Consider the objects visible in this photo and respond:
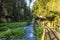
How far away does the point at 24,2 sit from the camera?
45.5 m

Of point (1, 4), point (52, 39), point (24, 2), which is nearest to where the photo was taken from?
point (52, 39)

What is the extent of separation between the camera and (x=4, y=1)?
23.1m

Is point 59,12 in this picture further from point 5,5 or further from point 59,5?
point 5,5

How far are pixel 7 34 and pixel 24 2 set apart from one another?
31.0 m

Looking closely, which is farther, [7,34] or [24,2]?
[24,2]

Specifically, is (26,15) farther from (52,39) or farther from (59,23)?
(52,39)

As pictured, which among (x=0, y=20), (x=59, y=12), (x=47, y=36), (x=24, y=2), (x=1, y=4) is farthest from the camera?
(x=24, y=2)

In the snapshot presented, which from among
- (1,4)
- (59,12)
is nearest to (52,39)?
(59,12)

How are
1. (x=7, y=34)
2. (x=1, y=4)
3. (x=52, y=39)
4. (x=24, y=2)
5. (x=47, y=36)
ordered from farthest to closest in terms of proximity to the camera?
(x=24, y=2) → (x=1, y=4) → (x=7, y=34) → (x=47, y=36) → (x=52, y=39)

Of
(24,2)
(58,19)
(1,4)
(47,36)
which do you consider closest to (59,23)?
(58,19)

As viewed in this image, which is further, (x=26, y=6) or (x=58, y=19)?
(x=26, y=6)

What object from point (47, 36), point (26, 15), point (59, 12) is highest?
point (59, 12)

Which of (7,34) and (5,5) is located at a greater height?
(5,5)

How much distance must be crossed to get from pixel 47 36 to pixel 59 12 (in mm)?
3415
